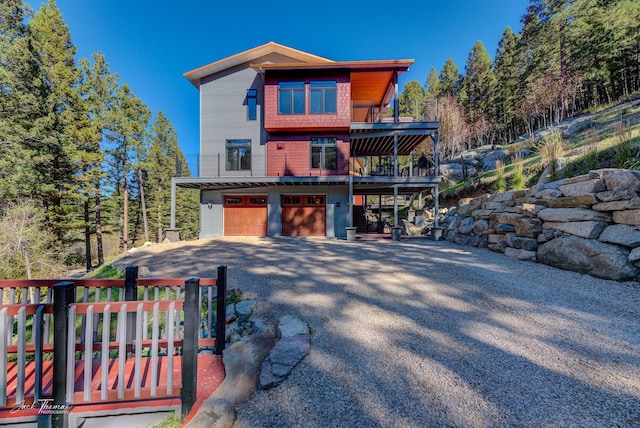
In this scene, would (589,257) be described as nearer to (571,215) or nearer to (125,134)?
(571,215)

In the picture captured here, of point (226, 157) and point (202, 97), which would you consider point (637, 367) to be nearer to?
point (226, 157)

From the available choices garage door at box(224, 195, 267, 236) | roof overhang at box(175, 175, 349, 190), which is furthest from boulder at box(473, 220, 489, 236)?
garage door at box(224, 195, 267, 236)

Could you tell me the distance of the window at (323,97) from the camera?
12.1 m

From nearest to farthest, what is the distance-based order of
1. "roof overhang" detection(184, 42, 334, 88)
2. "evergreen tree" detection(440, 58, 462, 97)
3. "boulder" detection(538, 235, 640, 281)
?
"boulder" detection(538, 235, 640, 281) < "roof overhang" detection(184, 42, 334, 88) < "evergreen tree" detection(440, 58, 462, 97)

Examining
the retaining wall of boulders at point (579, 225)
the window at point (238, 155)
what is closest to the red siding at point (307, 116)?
the window at point (238, 155)

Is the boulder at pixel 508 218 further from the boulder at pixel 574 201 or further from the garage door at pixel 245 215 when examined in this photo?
the garage door at pixel 245 215

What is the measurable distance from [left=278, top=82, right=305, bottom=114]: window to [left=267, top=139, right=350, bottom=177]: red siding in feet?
5.19

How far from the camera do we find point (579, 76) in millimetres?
19609

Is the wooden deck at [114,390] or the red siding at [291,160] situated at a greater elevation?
the red siding at [291,160]

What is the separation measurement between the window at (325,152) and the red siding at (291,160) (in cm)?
21

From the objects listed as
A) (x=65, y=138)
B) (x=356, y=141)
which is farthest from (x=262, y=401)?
(x=65, y=138)

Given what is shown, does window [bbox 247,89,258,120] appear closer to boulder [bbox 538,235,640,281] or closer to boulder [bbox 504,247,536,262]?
boulder [bbox 504,247,536,262]

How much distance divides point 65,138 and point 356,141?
17.8 m

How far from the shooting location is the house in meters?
11.9
